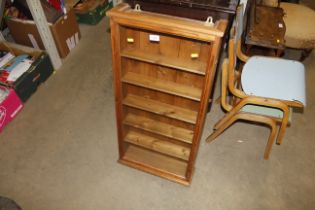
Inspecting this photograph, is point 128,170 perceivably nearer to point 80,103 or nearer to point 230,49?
point 80,103

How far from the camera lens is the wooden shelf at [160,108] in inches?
58.6

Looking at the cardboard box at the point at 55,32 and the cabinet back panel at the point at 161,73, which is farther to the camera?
the cardboard box at the point at 55,32

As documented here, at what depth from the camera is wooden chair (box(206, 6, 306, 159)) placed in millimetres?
1573

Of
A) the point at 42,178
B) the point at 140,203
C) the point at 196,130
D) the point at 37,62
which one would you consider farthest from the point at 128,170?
the point at 37,62

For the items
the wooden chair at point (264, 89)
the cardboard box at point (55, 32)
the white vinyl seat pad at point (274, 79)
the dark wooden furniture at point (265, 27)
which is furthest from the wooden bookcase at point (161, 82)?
the cardboard box at point (55, 32)

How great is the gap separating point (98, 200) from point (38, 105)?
43.7 inches

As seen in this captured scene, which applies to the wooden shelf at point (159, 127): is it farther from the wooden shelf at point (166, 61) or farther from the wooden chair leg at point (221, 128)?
the wooden shelf at point (166, 61)

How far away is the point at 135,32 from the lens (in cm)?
127

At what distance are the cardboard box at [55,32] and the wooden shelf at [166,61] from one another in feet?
5.20

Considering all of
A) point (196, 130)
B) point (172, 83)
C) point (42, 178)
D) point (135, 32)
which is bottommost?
point (42, 178)

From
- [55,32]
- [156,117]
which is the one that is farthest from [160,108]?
[55,32]

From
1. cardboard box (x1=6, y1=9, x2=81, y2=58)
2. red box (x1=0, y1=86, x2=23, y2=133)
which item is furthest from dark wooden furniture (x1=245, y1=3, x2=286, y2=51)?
red box (x1=0, y1=86, x2=23, y2=133)

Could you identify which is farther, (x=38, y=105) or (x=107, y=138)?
(x=38, y=105)

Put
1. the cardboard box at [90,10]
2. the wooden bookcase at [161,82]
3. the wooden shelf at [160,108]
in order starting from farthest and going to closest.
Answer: the cardboard box at [90,10] → the wooden shelf at [160,108] → the wooden bookcase at [161,82]
